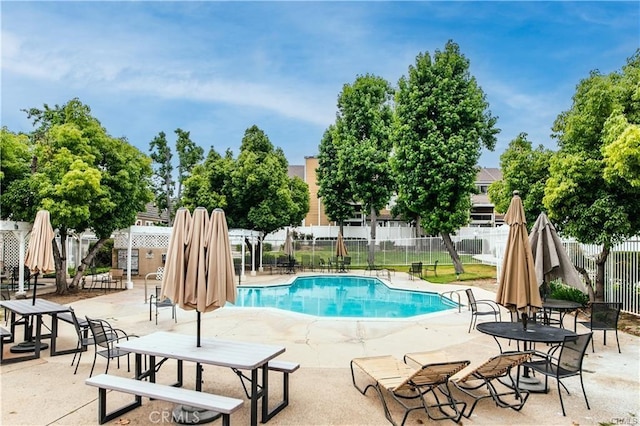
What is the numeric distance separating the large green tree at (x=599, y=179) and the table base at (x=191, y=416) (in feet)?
30.9

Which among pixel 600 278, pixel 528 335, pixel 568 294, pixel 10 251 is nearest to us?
pixel 528 335

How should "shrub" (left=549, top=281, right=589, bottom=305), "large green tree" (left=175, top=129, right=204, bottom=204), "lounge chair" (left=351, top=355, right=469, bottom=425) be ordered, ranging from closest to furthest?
"lounge chair" (left=351, top=355, right=469, bottom=425), "shrub" (left=549, top=281, right=589, bottom=305), "large green tree" (left=175, top=129, right=204, bottom=204)

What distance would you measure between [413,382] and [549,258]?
374 cm

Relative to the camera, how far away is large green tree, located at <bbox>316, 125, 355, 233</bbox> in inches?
1179

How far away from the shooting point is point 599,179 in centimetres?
1012

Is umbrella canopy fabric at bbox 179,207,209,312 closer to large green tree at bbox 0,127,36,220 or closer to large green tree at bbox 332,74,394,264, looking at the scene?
large green tree at bbox 0,127,36,220

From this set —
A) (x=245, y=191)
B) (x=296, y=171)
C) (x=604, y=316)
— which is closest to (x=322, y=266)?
(x=245, y=191)

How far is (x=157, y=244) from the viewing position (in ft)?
62.4

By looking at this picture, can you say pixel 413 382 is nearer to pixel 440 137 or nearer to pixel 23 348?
pixel 23 348

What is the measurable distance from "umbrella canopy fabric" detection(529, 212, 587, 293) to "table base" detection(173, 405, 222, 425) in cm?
536

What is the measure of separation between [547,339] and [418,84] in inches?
689

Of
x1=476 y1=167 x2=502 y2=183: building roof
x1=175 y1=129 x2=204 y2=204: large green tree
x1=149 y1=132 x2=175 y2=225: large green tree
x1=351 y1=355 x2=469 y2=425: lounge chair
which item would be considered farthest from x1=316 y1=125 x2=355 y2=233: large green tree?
x1=351 y1=355 x2=469 y2=425: lounge chair

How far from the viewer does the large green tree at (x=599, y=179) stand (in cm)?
952

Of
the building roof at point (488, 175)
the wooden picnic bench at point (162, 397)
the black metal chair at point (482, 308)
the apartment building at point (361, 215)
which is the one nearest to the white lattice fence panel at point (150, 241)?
the black metal chair at point (482, 308)
